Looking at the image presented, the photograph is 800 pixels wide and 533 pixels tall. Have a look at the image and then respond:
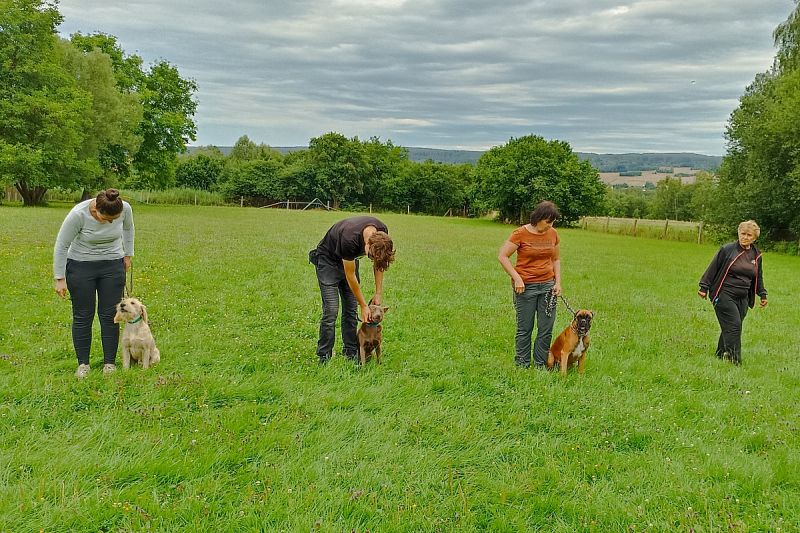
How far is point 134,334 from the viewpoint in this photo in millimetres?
6145

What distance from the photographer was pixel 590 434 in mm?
5227

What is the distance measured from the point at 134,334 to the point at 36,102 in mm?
35256

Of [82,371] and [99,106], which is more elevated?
[99,106]

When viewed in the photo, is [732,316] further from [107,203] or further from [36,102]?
[36,102]

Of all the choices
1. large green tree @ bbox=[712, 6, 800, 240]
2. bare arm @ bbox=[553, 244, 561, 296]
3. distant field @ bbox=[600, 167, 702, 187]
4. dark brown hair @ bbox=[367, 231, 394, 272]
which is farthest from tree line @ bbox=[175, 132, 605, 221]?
distant field @ bbox=[600, 167, 702, 187]

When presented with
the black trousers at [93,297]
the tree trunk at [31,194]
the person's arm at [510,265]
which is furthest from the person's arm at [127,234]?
the tree trunk at [31,194]

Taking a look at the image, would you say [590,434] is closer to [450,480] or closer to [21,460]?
[450,480]

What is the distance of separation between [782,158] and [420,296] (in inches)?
1130

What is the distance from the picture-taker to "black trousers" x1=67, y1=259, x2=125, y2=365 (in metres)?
5.86

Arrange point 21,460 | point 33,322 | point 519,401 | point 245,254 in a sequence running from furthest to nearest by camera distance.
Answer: point 245,254 → point 33,322 → point 519,401 → point 21,460

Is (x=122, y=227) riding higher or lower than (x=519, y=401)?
higher


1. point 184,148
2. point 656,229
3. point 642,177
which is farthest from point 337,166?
point 642,177

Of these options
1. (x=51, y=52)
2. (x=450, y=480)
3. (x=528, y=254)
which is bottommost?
(x=450, y=480)

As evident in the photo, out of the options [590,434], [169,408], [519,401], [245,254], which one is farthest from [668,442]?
[245,254]
